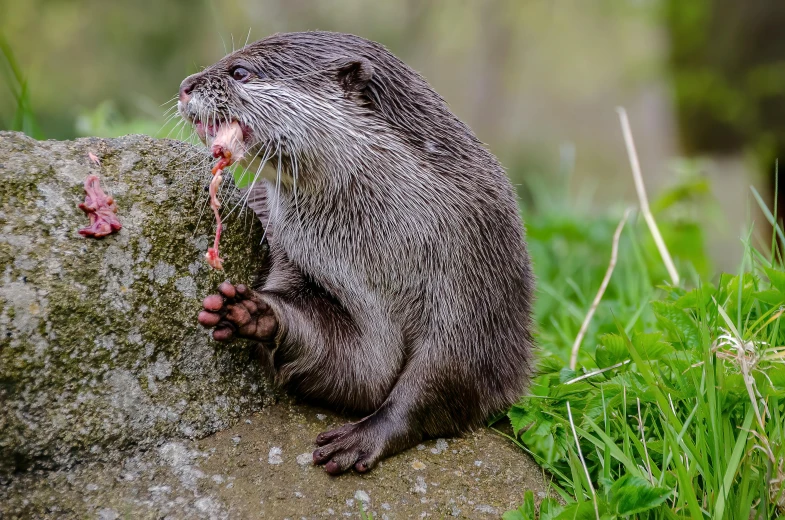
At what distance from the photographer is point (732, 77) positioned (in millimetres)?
6562

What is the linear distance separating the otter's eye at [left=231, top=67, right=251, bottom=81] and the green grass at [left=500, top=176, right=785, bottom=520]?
1279 mm

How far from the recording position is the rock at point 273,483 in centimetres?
181

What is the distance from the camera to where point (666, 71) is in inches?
291

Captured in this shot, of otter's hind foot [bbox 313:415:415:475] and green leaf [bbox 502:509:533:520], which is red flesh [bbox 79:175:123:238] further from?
green leaf [bbox 502:509:533:520]

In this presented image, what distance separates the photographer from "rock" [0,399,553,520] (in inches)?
71.3

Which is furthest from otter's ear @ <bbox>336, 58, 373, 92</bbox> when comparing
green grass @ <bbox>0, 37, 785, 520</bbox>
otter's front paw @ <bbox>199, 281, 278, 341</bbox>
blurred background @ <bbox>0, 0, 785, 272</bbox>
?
blurred background @ <bbox>0, 0, 785, 272</bbox>

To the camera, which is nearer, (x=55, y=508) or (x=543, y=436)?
(x=55, y=508)

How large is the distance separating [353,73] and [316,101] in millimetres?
147

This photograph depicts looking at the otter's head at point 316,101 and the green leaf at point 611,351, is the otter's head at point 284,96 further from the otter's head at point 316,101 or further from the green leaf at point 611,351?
the green leaf at point 611,351

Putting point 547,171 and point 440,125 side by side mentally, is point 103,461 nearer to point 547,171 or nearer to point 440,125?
point 440,125

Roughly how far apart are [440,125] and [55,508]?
1495mm

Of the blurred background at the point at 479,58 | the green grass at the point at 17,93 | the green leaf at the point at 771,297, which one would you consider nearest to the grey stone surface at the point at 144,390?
the green leaf at the point at 771,297

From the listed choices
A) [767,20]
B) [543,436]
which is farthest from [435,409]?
[767,20]

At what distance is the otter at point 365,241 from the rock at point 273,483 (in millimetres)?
112
